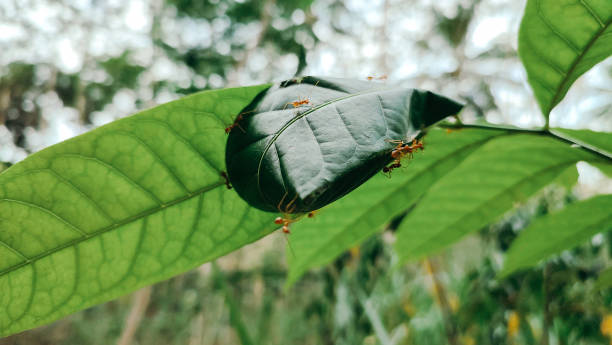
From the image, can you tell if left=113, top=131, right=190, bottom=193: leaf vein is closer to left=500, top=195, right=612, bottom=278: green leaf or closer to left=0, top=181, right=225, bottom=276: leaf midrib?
left=0, top=181, right=225, bottom=276: leaf midrib

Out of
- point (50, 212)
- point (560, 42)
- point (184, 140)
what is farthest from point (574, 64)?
point (50, 212)

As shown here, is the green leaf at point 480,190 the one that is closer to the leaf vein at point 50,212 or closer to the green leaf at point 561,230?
the green leaf at point 561,230

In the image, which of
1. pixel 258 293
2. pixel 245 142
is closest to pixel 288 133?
pixel 245 142

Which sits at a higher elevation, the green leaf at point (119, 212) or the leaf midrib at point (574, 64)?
the green leaf at point (119, 212)

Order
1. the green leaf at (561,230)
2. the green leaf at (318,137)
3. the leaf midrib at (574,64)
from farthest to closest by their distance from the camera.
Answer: the green leaf at (561,230) → the leaf midrib at (574,64) → the green leaf at (318,137)

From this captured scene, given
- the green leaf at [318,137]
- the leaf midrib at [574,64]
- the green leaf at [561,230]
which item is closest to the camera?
the green leaf at [318,137]

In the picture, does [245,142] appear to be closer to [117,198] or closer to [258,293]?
[117,198]

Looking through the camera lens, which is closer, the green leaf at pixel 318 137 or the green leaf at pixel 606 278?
the green leaf at pixel 318 137

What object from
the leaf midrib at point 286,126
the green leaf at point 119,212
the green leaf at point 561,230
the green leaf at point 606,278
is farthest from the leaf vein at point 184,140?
the green leaf at point 606,278
